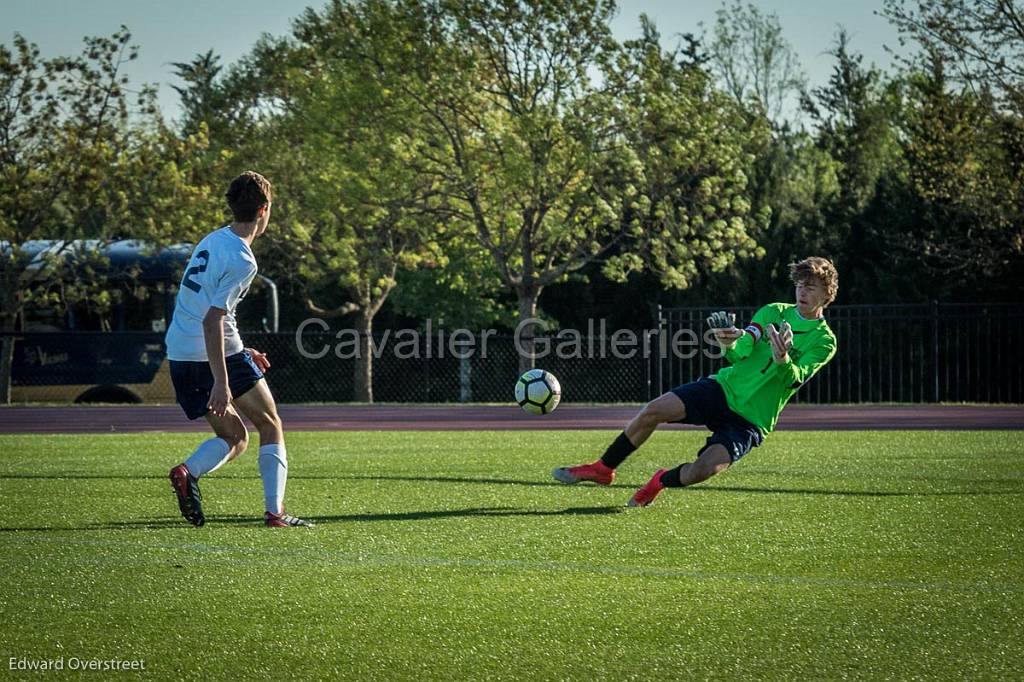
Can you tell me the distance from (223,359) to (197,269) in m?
0.56

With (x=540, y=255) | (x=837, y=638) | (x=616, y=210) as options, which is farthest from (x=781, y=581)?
(x=540, y=255)

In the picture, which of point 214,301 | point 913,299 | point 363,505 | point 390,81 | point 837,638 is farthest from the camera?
point 913,299

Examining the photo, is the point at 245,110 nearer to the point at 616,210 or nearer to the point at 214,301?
the point at 616,210

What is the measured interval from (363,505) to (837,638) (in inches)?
177

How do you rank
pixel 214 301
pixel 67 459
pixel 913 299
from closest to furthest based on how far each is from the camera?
pixel 214 301 → pixel 67 459 → pixel 913 299

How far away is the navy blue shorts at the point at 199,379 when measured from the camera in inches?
284

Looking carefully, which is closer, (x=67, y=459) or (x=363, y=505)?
(x=363, y=505)

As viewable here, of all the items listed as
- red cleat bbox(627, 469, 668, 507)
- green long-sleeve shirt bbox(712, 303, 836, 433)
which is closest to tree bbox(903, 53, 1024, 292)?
green long-sleeve shirt bbox(712, 303, 836, 433)

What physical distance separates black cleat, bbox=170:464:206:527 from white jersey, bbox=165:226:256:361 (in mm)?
650

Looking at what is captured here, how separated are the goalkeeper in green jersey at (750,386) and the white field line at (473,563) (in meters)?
2.05

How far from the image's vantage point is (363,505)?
857cm

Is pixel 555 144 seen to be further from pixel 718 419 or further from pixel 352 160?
pixel 718 419

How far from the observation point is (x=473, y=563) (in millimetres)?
6164

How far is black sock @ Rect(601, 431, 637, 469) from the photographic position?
855cm
